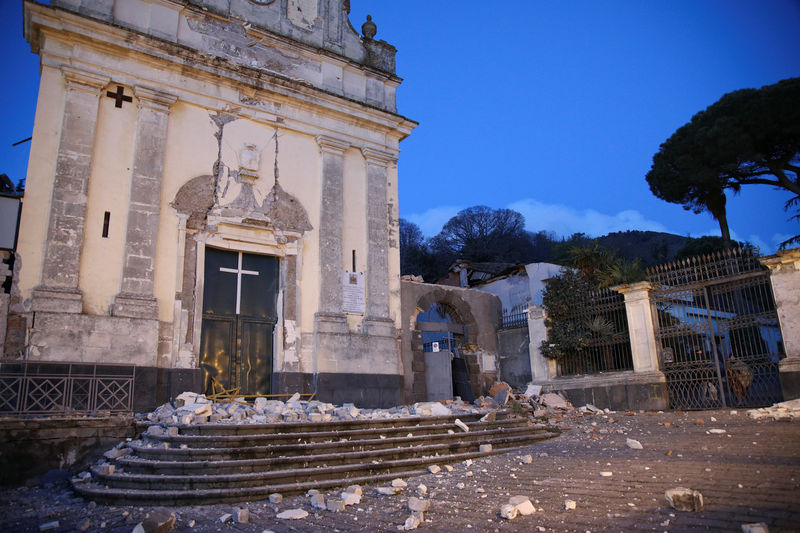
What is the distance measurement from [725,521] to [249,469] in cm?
473

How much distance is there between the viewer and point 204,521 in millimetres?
4980

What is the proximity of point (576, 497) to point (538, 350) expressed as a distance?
9488 millimetres

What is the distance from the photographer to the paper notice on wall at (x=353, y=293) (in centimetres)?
1210

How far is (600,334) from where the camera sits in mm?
12984

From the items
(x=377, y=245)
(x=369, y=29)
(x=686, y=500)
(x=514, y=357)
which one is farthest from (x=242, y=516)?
(x=369, y=29)

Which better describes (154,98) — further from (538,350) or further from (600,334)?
(600,334)

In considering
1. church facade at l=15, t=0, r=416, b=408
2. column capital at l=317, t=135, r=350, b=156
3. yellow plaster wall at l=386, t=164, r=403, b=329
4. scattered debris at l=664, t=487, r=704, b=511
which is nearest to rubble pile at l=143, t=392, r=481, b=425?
church facade at l=15, t=0, r=416, b=408

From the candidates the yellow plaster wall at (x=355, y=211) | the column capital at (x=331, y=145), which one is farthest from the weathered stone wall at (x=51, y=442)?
the column capital at (x=331, y=145)

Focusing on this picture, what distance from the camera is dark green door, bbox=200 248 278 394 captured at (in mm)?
10625

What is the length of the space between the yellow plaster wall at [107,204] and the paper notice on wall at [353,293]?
4517mm

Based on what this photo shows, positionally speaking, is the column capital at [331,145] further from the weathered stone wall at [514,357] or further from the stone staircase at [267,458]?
the weathered stone wall at [514,357]

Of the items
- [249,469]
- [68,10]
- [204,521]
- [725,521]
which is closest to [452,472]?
[249,469]

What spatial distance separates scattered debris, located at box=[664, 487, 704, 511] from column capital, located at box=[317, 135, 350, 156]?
33.8 ft

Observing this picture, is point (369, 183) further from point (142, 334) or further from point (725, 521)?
point (725, 521)
